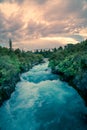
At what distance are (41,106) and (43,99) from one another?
7.27ft

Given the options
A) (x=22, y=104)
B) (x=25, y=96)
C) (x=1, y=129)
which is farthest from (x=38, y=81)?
(x=1, y=129)

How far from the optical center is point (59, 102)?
2231 centimetres

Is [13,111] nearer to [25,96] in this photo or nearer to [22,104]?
[22,104]

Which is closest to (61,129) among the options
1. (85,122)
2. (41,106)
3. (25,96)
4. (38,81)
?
(85,122)

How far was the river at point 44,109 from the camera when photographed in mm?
17156

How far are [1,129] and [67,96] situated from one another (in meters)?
10.2

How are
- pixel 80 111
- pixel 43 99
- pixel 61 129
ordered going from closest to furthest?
pixel 61 129, pixel 80 111, pixel 43 99

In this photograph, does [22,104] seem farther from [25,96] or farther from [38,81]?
[38,81]

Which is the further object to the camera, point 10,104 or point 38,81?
point 38,81

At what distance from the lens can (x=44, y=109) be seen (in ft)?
67.5

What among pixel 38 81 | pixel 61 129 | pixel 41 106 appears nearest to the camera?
pixel 61 129

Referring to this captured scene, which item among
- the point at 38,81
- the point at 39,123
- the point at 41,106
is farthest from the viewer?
the point at 38,81

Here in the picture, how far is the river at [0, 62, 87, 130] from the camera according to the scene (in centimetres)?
1716

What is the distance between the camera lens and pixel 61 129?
16.2 m
